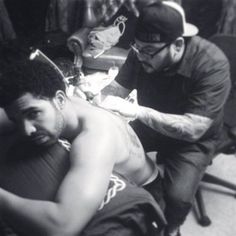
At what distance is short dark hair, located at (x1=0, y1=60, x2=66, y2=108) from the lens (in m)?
1.07

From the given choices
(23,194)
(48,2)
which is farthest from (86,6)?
(23,194)

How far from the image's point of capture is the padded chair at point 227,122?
67.1 inches

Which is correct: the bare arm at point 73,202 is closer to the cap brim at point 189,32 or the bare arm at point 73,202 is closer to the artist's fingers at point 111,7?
the cap brim at point 189,32

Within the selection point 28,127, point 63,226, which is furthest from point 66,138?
point 63,226

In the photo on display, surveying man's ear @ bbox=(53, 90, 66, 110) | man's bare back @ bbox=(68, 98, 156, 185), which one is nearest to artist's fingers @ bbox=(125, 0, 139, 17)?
man's bare back @ bbox=(68, 98, 156, 185)

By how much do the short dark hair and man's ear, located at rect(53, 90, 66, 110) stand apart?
14 millimetres

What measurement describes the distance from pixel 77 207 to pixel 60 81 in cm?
46

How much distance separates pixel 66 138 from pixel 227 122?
3.32 feet

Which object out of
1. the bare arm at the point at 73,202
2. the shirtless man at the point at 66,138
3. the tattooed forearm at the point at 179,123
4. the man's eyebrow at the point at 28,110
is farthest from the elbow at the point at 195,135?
the man's eyebrow at the point at 28,110

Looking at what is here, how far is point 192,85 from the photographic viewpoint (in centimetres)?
150

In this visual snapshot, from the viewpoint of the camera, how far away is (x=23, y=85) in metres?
1.08

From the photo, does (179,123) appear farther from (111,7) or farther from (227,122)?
(111,7)

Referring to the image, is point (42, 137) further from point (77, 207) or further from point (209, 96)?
point (209, 96)

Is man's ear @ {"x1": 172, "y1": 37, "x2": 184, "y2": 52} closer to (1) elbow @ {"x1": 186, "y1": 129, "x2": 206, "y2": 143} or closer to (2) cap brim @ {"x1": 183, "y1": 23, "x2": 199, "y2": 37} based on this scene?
(2) cap brim @ {"x1": 183, "y1": 23, "x2": 199, "y2": 37}
